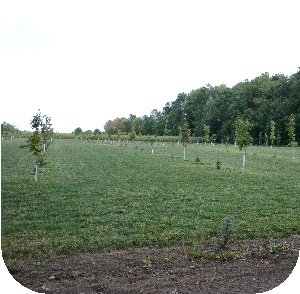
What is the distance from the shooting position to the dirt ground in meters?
3.46

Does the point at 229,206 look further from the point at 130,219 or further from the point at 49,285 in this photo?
the point at 49,285

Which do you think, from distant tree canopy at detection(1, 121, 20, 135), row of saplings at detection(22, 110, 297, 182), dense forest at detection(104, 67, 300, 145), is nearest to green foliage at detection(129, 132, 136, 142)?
dense forest at detection(104, 67, 300, 145)

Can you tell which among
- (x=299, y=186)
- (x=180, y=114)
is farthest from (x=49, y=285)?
(x=299, y=186)

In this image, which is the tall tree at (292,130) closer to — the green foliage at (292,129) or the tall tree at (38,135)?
the green foliage at (292,129)

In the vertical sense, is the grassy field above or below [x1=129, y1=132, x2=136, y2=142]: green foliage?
below

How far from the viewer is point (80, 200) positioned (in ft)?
18.3

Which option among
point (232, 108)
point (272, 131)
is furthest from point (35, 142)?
point (272, 131)

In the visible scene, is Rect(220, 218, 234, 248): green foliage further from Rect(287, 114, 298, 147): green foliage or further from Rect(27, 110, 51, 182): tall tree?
Rect(27, 110, 51, 182): tall tree

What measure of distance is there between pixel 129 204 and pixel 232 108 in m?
2.29

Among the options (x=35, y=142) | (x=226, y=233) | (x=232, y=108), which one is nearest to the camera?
(x=226, y=233)

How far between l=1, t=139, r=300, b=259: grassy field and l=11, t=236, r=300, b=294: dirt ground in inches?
10.0

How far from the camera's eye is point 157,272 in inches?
144

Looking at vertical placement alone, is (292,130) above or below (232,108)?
below

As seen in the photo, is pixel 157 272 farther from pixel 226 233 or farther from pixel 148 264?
pixel 226 233
